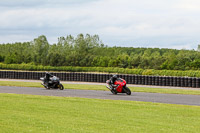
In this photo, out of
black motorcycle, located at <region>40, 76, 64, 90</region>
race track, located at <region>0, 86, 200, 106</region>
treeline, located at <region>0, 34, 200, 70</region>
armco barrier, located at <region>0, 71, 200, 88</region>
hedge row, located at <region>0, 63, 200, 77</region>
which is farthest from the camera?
treeline, located at <region>0, 34, 200, 70</region>

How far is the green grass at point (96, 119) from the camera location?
34.0 feet

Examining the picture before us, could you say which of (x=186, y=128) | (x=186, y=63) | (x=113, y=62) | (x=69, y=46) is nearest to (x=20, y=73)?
(x=186, y=63)

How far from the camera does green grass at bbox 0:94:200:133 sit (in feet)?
34.0

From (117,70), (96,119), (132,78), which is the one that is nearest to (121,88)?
(96,119)

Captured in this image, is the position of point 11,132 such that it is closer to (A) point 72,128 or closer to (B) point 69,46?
(A) point 72,128

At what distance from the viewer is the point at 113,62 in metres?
92.6

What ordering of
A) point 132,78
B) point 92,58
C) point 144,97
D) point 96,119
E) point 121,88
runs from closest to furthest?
1. point 96,119
2. point 144,97
3. point 121,88
4. point 132,78
5. point 92,58

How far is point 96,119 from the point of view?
40.1ft

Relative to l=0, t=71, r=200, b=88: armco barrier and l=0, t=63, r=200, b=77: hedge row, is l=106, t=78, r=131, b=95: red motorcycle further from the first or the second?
l=0, t=63, r=200, b=77: hedge row

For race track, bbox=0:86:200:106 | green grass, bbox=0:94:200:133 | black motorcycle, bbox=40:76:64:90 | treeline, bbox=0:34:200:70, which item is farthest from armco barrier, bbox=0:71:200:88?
treeline, bbox=0:34:200:70

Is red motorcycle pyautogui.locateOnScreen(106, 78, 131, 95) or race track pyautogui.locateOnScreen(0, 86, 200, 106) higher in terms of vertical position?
red motorcycle pyautogui.locateOnScreen(106, 78, 131, 95)

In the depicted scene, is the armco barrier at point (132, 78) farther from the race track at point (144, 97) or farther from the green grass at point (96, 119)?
the green grass at point (96, 119)

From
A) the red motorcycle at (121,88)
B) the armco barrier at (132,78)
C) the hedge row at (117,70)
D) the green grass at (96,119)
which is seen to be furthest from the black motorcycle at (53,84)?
the hedge row at (117,70)

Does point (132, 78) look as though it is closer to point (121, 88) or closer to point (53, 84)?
point (53, 84)
